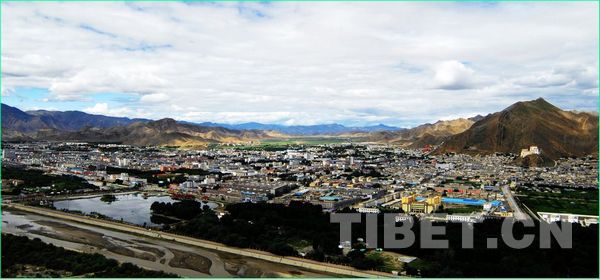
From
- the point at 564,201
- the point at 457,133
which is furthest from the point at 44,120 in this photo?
the point at 564,201

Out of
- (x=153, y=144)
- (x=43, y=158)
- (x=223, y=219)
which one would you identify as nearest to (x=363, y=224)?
(x=223, y=219)

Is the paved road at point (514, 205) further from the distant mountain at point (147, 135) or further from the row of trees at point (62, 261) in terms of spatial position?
the distant mountain at point (147, 135)

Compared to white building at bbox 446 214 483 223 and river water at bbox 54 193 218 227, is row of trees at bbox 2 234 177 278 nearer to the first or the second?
river water at bbox 54 193 218 227

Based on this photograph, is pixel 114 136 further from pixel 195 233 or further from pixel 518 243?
pixel 518 243

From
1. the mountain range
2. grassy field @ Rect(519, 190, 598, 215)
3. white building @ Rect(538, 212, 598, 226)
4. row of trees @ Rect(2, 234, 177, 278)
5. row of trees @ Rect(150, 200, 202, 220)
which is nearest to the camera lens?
row of trees @ Rect(2, 234, 177, 278)

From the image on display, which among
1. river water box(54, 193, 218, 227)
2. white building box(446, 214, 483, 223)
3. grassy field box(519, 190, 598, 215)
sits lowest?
river water box(54, 193, 218, 227)

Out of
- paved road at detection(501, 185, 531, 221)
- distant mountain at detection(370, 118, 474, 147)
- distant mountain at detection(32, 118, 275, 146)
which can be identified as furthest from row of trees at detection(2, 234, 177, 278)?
distant mountain at detection(370, 118, 474, 147)

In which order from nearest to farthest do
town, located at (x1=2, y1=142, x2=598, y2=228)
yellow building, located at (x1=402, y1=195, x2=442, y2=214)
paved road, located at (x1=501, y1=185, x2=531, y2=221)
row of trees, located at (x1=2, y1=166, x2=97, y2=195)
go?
1. paved road, located at (x1=501, y1=185, x2=531, y2=221)
2. yellow building, located at (x1=402, y1=195, x2=442, y2=214)
3. town, located at (x1=2, y1=142, x2=598, y2=228)
4. row of trees, located at (x1=2, y1=166, x2=97, y2=195)

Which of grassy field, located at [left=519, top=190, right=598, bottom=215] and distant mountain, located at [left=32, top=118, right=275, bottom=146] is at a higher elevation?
distant mountain, located at [left=32, top=118, right=275, bottom=146]
